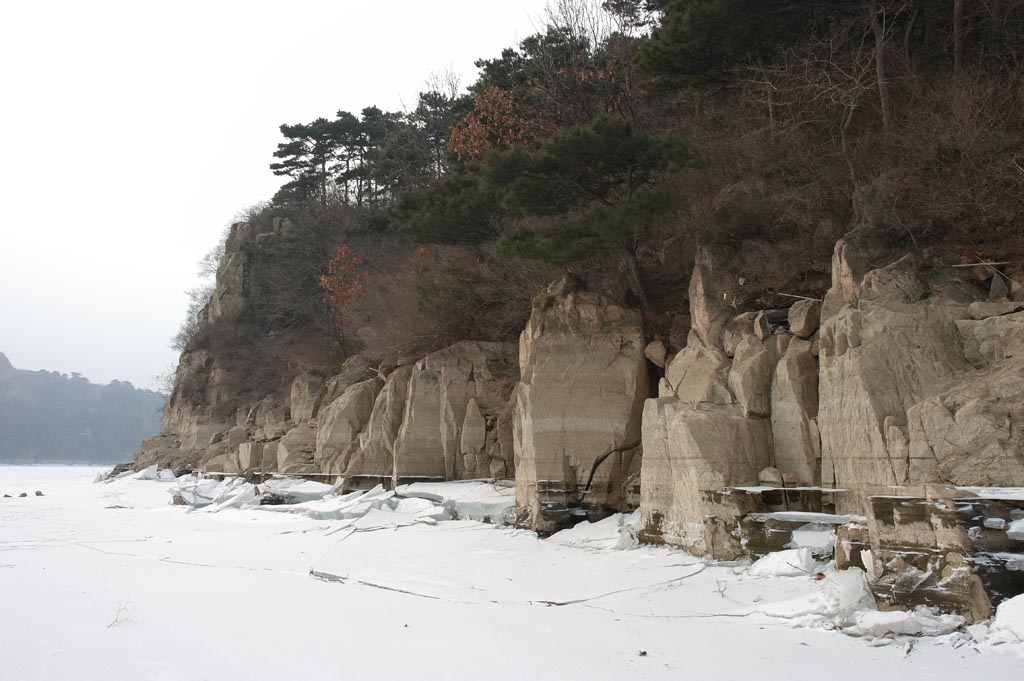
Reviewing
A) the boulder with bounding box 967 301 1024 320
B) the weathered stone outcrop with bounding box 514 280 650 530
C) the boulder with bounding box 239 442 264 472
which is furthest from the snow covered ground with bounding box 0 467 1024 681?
the boulder with bounding box 239 442 264 472

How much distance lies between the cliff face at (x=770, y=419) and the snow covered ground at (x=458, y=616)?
25.2 inches

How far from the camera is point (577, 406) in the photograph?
13.9m

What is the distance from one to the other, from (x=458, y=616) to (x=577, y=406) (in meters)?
6.35

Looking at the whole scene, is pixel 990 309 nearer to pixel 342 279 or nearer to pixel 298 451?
pixel 298 451

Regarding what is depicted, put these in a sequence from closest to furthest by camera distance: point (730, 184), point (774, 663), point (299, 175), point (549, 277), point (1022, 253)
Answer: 1. point (774, 663)
2. point (1022, 253)
3. point (730, 184)
4. point (549, 277)
5. point (299, 175)

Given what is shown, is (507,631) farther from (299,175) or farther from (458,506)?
(299,175)

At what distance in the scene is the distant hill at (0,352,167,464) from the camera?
398ft

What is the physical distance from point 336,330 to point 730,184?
67.1 feet

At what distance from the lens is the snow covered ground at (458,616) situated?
234 inches

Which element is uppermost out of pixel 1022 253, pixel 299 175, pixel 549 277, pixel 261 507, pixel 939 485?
pixel 299 175

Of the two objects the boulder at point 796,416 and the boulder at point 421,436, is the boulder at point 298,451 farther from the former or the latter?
the boulder at point 796,416

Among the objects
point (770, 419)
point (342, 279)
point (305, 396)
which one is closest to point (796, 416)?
point (770, 419)

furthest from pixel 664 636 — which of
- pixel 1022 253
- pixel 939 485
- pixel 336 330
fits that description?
pixel 336 330

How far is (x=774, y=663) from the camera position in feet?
19.4
